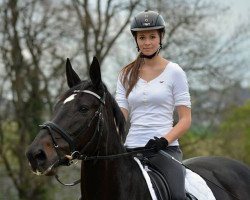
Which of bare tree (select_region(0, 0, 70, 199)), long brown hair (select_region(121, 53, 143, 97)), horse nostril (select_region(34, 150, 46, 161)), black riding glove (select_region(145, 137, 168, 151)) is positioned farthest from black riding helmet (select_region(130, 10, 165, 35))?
bare tree (select_region(0, 0, 70, 199))

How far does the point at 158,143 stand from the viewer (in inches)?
229

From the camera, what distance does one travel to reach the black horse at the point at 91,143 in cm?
499

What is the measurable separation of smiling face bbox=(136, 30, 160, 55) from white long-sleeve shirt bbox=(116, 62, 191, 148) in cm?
24

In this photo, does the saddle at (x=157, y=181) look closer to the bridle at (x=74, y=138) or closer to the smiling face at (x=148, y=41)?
the bridle at (x=74, y=138)

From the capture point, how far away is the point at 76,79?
5656mm

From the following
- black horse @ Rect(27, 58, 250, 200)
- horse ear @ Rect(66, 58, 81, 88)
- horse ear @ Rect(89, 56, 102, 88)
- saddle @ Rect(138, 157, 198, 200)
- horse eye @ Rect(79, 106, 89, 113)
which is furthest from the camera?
saddle @ Rect(138, 157, 198, 200)

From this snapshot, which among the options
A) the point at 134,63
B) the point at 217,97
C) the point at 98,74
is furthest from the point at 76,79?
the point at 217,97

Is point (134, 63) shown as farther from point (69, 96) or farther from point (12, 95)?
point (12, 95)

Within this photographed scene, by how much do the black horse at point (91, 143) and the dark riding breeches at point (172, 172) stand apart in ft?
0.78

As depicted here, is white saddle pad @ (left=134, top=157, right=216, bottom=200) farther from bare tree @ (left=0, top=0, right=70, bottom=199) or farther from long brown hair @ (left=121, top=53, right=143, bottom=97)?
bare tree @ (left=0, top=0, right=70, bottom=199)

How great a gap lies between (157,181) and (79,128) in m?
1.09

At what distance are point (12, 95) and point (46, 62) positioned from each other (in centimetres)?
185

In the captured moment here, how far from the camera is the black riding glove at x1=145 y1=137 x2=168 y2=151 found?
5.82m

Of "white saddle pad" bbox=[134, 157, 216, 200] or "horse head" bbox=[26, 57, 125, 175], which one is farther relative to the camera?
"white saddle pad" bbox=[134, 157, 216, 200]
